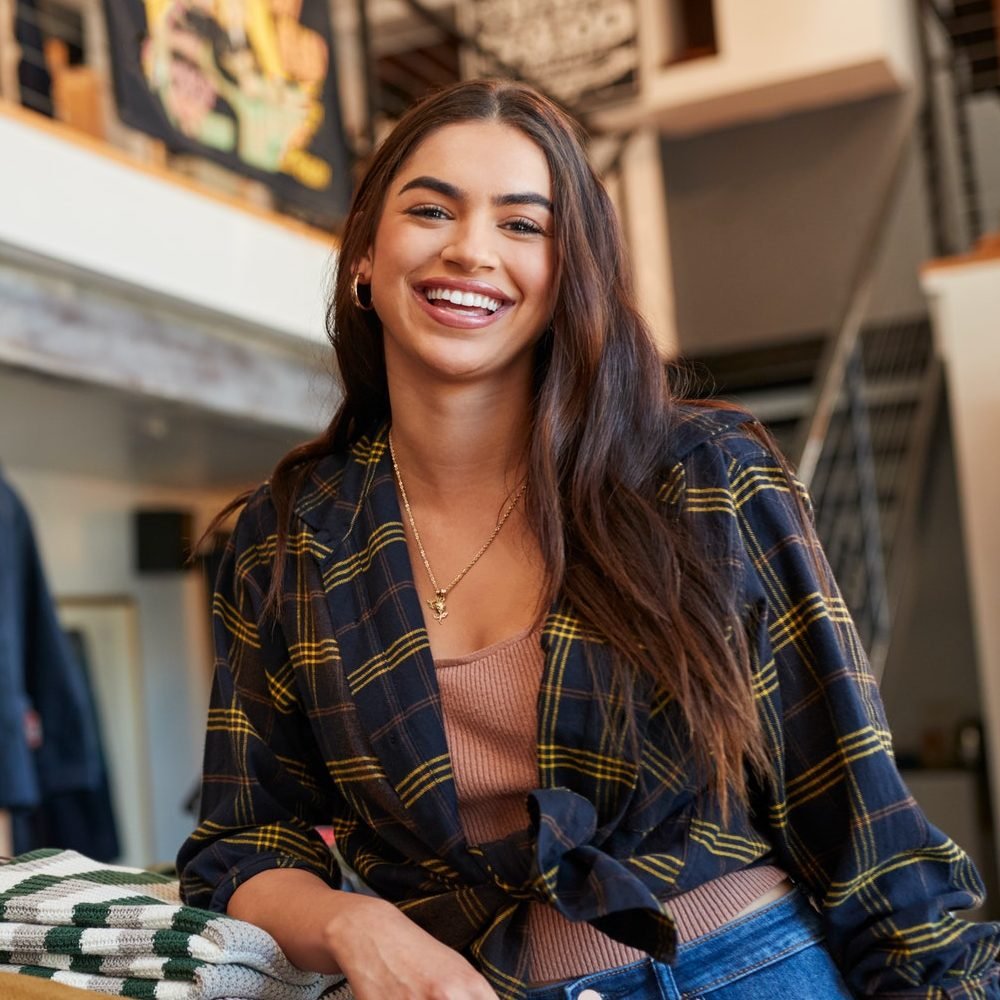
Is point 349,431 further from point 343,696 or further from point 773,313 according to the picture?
point 773,313

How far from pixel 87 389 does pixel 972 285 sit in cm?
344

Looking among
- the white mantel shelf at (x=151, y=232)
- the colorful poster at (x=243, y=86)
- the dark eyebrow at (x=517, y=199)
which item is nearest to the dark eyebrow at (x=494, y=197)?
the dark eyebrow at (x=517, y=199)

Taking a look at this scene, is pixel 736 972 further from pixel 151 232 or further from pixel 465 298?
pixel 151 232

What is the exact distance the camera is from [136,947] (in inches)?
45.5

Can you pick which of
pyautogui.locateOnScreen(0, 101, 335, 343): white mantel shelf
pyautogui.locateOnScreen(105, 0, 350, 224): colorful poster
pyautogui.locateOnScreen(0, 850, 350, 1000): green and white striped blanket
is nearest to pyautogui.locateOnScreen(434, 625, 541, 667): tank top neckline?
pyautogui.locateOnScreen(0, 850, 350, 1000): green and white striped blanket

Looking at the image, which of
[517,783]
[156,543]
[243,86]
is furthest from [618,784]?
[156,543]

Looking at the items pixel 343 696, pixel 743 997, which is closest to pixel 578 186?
pixel 343 696

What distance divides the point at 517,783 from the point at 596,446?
0.31m

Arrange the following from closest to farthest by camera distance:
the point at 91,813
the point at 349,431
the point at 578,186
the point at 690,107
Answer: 1. the point at 578,186
2. the point at 349,431
3. the point at 91,813
4. the point at 690,107

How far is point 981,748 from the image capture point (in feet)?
23.6

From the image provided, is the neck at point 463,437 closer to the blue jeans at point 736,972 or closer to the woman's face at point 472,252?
the woman's face at point 472,252

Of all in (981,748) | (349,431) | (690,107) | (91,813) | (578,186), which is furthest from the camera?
(690,107)

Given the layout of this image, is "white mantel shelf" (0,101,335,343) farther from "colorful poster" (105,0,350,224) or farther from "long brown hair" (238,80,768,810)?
"long brown hair" (238,80,768,810)

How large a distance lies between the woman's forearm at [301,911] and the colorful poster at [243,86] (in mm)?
3303
